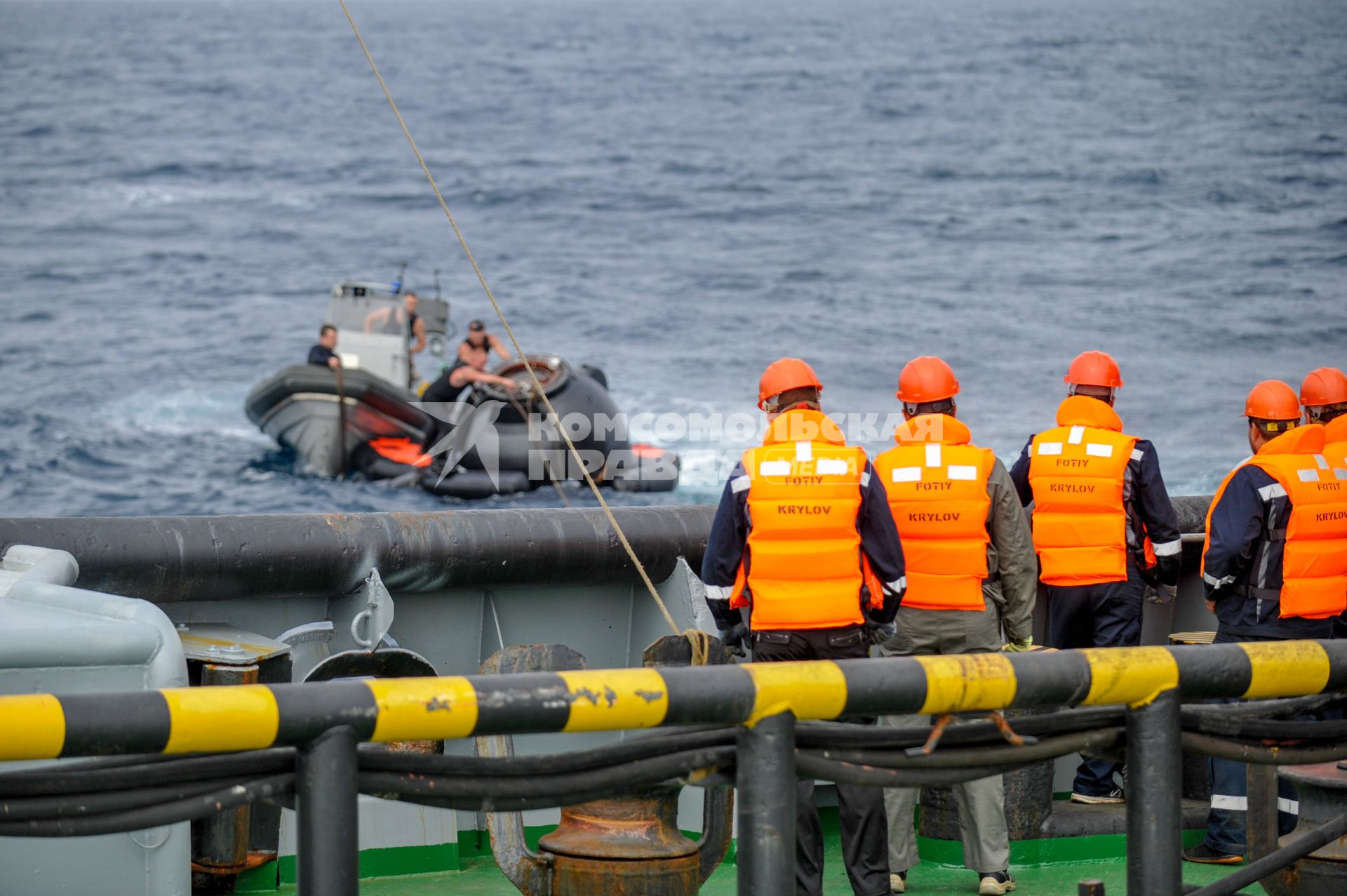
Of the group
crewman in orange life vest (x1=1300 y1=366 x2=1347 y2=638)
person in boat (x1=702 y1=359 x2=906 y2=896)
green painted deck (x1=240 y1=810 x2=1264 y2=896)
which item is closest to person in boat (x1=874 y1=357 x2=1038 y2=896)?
green painted deck (x1=240 y1=810 x2=1264 y2=896)

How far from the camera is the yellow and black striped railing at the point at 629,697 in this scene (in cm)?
193

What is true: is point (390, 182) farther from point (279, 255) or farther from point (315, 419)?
point (315, 419)

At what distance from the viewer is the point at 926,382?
4613mm

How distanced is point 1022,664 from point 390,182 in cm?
6067

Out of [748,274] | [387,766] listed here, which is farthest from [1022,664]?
[748,274]

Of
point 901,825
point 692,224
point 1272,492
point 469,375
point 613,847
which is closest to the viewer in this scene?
point 613,847

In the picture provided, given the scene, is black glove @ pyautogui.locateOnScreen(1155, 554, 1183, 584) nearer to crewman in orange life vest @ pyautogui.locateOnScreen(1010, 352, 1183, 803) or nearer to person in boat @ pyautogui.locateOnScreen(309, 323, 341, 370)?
crewman in orange life vest @ pyautogui.locateOnScreen(1010, 352, 1183, 803)

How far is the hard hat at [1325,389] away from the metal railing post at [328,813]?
3917mm

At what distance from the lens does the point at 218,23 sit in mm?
115500

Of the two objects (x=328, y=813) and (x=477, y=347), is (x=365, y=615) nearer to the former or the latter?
(x=328, y=813)

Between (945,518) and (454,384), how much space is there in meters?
16.6

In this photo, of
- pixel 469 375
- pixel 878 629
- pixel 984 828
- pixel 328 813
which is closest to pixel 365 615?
pixel 878 629

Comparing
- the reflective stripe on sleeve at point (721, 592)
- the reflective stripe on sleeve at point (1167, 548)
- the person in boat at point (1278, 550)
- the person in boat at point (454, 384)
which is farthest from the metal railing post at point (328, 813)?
the person in boat at point (454, 384)

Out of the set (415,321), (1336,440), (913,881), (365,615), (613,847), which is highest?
(415,321)
